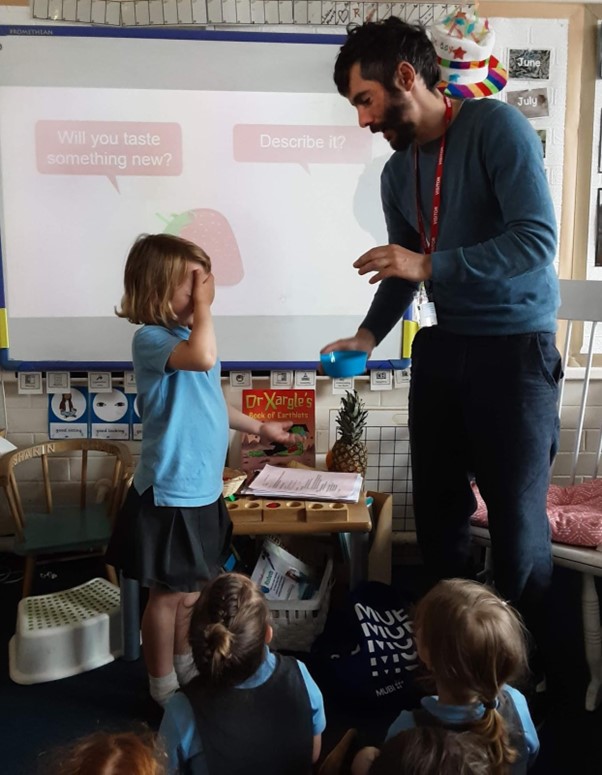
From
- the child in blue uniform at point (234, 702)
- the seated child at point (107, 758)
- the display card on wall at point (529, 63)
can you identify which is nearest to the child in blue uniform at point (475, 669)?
the child in blue uniform at point (234, 702)

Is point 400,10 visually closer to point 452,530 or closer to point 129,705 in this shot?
point 452,530

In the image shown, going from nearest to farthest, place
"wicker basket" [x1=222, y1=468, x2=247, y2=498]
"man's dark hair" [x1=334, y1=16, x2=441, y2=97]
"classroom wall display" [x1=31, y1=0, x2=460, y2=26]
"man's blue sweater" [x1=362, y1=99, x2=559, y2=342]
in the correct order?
"man's blue sweater" [x1=362, y1=99, x2=559, y2=342], "man's dark hair" [x1=334, y1=16, x2=441, y2=97], "wicker basket" [x1=222, y1=468, x2=247, y2=498], "classroom wall display" [x1=31, y1=0, x2=460, y2=26]

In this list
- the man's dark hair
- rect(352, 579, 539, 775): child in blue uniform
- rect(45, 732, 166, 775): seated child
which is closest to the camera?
rect(45, 732, 166, 775): seated child

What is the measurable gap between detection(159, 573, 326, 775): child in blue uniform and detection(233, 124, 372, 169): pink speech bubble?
5.15 feet

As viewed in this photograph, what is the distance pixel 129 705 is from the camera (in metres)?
1.93

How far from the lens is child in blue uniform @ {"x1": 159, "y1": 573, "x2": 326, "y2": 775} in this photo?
1.24 m

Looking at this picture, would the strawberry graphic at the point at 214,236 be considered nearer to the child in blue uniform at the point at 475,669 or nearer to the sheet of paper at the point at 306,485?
the sheet of paper at the point at 306,485

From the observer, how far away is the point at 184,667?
188cm

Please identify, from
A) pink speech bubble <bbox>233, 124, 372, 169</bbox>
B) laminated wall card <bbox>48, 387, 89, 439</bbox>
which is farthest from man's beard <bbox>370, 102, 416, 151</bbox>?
laminated wall card <bbox>48, 387, 89, 439</bbox>

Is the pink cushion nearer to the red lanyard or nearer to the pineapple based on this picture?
the pineapple

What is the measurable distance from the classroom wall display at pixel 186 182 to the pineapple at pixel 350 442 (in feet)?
0.80

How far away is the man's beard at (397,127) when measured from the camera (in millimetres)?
1618

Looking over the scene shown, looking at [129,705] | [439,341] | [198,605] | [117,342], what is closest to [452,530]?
[439,341]

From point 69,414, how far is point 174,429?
980 millimetres
